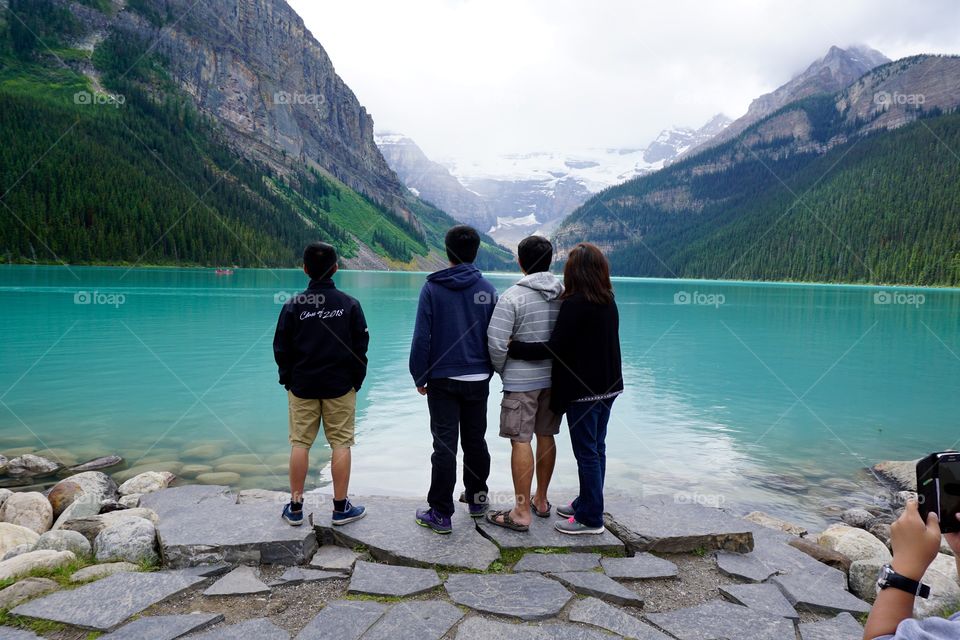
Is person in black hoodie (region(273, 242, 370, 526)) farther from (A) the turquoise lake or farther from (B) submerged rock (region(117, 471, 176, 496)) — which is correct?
(B) submerged rock (region(117, 471, 176, 496))

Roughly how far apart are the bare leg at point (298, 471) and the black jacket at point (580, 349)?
2428 mm

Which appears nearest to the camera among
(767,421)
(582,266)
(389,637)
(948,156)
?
(389,637)

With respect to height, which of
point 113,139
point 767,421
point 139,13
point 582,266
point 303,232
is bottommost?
point 767,421

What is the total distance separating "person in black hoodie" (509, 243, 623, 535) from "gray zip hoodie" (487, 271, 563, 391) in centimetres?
10

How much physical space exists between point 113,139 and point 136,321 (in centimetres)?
12211

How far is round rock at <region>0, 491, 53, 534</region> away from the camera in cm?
707

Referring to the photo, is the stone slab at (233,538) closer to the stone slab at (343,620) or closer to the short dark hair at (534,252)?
the stone slab at (343,620)

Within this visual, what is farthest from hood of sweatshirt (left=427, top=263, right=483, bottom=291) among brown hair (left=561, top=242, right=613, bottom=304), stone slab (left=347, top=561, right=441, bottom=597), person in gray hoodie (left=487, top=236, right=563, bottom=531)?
stone slab (left=347, top=561, right=441, bottom=597)

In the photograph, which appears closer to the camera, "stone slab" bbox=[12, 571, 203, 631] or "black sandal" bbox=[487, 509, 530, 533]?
"stone slab" bbox=[12, 571, 203, 631]

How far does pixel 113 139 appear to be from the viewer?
12812 cm

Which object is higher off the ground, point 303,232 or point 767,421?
point 303,232

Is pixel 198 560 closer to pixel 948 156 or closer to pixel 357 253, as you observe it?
pixel 357 253

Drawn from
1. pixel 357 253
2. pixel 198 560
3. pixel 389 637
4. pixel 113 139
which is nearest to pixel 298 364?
pixel 198 560

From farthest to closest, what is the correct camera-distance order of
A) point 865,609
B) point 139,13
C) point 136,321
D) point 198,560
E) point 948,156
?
1. point 139,13
2. point 948,156
3. point 136,321
4. point 198,560
5. point 865,609
